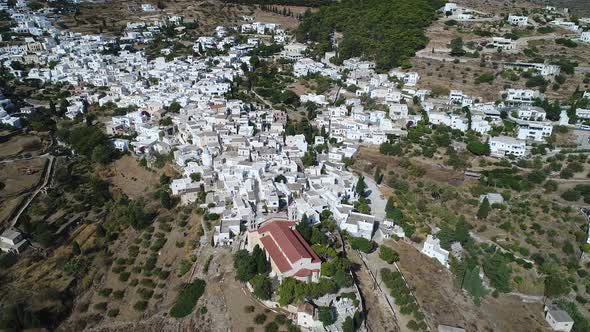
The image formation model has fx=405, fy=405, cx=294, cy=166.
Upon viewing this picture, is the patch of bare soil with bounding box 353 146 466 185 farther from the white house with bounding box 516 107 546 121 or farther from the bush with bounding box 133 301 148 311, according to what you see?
the bush with bounding box 133 301 148 311

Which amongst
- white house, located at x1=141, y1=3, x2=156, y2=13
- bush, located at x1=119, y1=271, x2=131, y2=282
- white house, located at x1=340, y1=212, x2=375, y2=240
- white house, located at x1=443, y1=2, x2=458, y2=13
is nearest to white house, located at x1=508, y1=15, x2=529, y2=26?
white house, located at x1=443, y1=2, x2=458, y2=13

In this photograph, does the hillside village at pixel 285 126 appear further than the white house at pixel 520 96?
No

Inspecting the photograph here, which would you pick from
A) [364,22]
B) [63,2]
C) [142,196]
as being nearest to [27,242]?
[142,196]

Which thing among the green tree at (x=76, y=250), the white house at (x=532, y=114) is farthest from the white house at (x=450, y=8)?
the green tree at (x=76, y=250)

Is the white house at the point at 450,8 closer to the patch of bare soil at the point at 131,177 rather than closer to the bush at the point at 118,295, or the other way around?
the patch of bare soil at the point at 131,177

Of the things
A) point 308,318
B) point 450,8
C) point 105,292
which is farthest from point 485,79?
point 105,292

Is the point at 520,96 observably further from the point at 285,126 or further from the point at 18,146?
the point at 18,146
